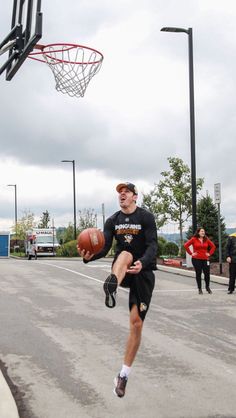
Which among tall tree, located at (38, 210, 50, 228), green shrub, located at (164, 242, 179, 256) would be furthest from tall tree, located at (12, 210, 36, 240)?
green shrub, located at (164, 242, 179, 256)

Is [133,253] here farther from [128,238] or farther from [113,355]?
[113,355]

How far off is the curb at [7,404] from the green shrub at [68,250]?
116 feet

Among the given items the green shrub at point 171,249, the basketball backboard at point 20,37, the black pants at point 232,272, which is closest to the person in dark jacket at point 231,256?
the black pants at point 232,272

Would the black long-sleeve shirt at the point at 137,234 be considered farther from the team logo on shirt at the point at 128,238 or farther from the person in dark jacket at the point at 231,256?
the person in dark jacket at the point at 231,256

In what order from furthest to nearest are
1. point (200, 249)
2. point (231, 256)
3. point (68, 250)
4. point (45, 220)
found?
point (45, 220) → point (68, 250) → point (200, 249) → point (231, 256)

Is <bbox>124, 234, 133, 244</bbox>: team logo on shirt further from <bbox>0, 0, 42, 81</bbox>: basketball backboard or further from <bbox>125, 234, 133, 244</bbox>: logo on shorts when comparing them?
<bbox>0, 0, 42, 81</bbox>: basketball backboard

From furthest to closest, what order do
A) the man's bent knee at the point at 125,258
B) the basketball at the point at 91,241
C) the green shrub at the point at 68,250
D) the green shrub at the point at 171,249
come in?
the green shrub at the point at 68,250, the green shrub at the point at 171,249, the basketball at the point at 91,241, the man's bent knee at the point at 125,258

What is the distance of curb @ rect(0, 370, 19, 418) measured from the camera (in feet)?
16.2

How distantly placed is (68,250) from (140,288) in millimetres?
36722

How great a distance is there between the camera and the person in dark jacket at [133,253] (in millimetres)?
5473

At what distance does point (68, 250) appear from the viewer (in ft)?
138

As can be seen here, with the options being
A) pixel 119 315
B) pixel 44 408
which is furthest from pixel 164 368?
pixel 119 315

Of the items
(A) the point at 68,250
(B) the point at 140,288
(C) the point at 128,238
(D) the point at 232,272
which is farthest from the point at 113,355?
(A) the point at 68,250

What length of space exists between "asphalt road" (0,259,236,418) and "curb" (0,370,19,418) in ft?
0.65
